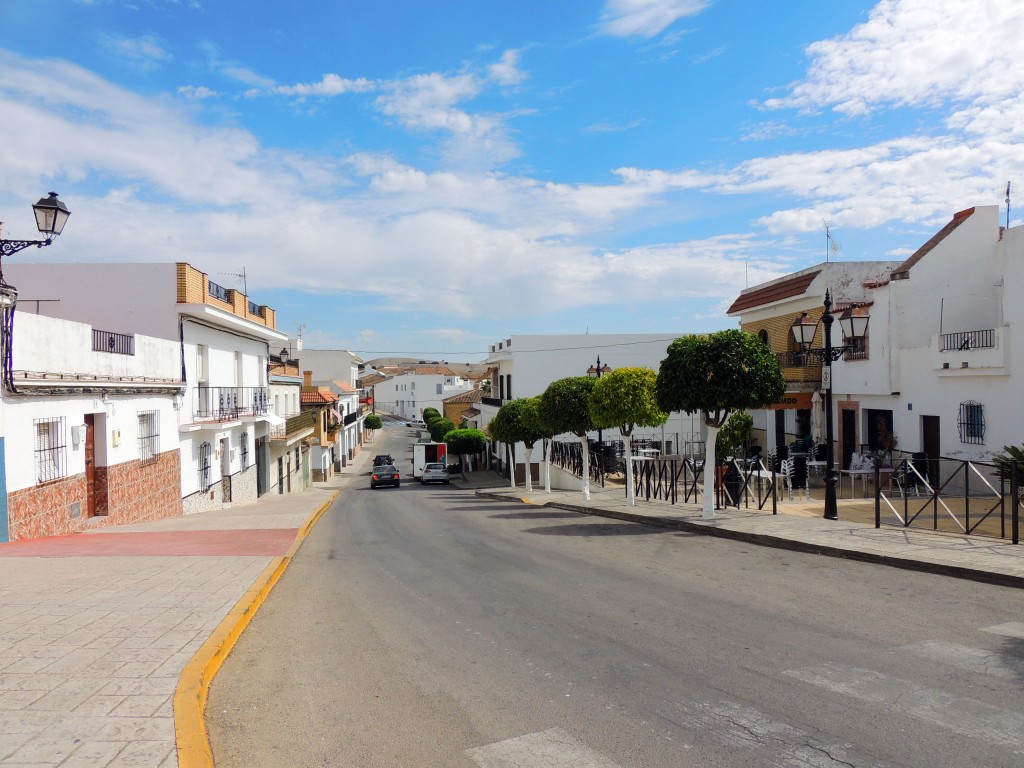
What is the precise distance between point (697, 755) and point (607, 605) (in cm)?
385

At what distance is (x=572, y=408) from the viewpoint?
2289 cm

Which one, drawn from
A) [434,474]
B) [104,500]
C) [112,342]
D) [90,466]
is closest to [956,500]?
[104,500]

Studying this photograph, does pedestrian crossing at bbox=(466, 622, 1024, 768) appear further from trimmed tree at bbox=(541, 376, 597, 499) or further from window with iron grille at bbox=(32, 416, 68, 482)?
trimmed tree at bbox=(541, 376, 597, 499)

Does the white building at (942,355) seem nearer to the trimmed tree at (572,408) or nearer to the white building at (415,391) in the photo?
the trimmed tree at (572,408)

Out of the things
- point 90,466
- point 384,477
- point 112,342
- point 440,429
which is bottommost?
point 384,477

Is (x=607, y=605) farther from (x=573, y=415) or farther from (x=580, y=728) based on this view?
(x=573, y=415)

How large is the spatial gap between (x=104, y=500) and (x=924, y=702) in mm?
15564

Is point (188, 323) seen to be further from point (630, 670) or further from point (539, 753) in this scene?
point (539, 753)

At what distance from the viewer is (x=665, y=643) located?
22.2ft

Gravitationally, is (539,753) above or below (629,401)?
below

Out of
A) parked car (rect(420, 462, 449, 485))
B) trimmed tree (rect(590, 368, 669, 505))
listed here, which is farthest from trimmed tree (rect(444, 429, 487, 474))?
trimmed tree (rect(590, 368, 669, 505))

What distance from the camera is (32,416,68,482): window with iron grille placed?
12727 mm

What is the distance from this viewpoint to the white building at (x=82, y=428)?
39.4 feet

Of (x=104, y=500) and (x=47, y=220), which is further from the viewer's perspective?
(x=104, y=500)
